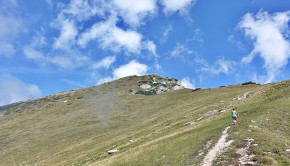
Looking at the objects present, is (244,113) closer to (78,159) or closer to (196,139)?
(196,139)

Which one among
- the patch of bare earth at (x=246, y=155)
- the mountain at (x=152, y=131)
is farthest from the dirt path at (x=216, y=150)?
the patch of bare earth at (x=246, y=155)

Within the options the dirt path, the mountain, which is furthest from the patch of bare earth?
the dirt path

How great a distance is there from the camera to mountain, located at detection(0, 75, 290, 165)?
4009cm

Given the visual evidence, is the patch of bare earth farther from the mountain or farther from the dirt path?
the dirt path

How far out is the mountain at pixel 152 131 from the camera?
132 feet

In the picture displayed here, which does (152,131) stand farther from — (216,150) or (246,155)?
(246,155)

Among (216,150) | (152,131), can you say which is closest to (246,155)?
(216,150)

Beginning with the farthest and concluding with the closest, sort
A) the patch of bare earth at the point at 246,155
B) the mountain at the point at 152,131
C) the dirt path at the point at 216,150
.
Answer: the mountain at the point at 152,131 → the dirt path at the point at 216,150 → the patch of bare earth at the point at 246,155

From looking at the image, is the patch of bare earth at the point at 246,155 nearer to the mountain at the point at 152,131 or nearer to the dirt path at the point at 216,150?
the mountain at the point at 152,131

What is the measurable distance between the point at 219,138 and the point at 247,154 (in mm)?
8962

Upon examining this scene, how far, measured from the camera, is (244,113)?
5850cm

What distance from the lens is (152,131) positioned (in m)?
75.6

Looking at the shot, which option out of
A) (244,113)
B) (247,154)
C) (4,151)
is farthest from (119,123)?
(247,154)

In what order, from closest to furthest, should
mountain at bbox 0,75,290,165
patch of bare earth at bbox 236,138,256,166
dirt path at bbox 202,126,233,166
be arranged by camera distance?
1. patch of bare earth at bbox 236,138,256,166
2. dirt path at bbox 202,126,233,166
3. mountain at bbox 0,75,290,165
